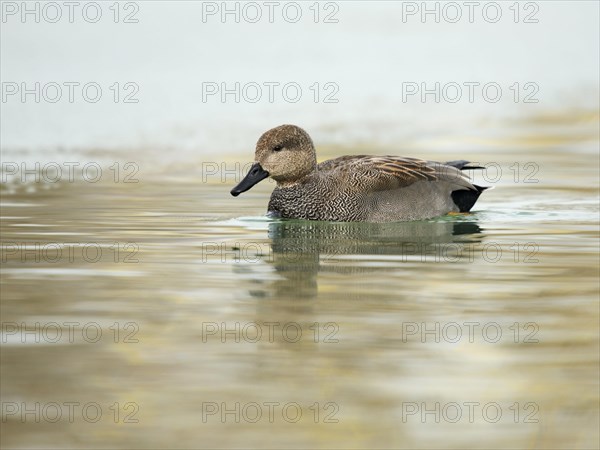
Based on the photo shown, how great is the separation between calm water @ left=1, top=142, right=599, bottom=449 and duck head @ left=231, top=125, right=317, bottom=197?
70 centimetres

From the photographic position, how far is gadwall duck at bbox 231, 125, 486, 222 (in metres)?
12.0

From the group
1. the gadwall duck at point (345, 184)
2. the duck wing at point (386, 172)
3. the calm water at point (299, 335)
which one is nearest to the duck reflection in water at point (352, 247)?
the calm water at point (299, 335)

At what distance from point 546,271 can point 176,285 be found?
248cm

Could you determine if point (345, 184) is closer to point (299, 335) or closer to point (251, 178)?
point (251, 178)

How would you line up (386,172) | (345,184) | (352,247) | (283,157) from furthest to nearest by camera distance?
1. (283,157)
2. (386,172)
3. (345,184)
4. (352,247)

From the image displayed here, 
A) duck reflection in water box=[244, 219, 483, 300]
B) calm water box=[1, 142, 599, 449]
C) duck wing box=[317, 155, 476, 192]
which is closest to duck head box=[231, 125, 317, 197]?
duck wing box=[317, 155, 476, 192]

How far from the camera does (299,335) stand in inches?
255

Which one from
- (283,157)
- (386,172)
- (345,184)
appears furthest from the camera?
(283,157)

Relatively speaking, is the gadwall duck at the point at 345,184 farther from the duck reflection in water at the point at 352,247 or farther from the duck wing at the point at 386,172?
the duck reflection in water at the point at 352,247

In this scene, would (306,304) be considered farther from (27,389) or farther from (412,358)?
(27,389)

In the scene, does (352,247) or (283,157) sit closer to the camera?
(352,247)

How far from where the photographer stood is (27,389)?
5438 mm

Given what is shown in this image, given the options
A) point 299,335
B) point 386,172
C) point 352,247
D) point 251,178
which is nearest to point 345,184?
point 386,172

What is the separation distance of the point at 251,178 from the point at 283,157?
0.42 m
